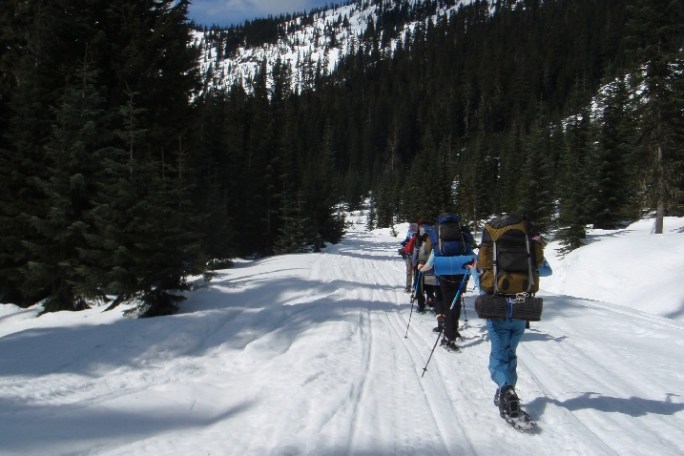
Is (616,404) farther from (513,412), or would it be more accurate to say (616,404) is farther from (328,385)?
(328,385)

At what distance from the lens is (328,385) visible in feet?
17.0

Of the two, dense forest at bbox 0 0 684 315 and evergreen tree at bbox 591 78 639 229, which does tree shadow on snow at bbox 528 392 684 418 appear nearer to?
dense forest at bbox 0 0 684 315

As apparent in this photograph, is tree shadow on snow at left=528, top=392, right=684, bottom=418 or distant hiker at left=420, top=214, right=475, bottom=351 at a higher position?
distant hiker at left=420, top=214, right=475, bottom=351

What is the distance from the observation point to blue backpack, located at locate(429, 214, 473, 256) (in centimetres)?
678

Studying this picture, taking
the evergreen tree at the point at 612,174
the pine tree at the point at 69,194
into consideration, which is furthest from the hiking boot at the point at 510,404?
the evergreen tree at the point at 612,174

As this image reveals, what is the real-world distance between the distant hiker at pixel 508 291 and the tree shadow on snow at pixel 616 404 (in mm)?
664

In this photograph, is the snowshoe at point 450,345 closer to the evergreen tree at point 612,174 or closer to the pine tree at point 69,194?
the pine tree at point 69,194

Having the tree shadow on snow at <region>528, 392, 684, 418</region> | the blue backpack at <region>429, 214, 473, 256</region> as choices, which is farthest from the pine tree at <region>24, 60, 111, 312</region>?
the tree shadow on snow at <region>528, 392, 684, 418</region>

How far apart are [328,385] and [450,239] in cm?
314

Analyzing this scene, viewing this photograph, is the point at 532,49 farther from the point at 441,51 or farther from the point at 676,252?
the point at 676,252

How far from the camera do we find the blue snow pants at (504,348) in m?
4.39

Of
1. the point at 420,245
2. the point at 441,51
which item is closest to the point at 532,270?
the point at 420,245

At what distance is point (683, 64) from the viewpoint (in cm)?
2191

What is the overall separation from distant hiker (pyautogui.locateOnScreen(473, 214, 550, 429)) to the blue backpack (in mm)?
2236
